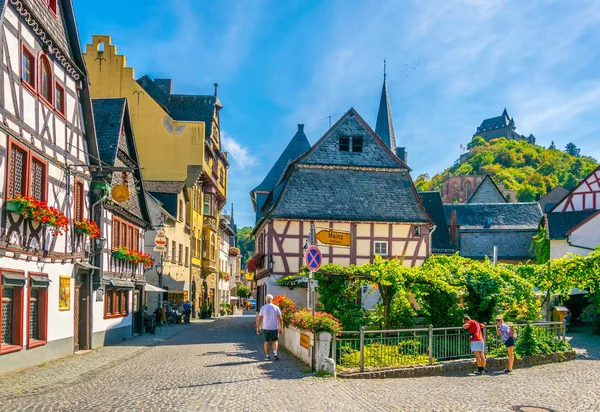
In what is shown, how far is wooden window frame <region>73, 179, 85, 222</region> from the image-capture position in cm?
1739

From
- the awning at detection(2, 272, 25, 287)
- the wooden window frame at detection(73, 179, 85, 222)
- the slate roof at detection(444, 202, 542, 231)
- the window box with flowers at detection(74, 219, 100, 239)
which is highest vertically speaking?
the slate roof at detection(444, 202, 542, 231)

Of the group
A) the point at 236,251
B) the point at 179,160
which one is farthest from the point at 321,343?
the point at 236,251

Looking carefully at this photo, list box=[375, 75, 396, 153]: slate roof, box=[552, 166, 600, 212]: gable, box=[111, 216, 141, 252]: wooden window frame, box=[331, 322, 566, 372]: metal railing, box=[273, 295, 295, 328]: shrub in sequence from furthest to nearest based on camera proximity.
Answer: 1. box=[375, 75, 396, 153]: slate roof
2. box=[552, 166, 600, 212]: gable
3. box=[111, 216, 141, 252]: wooden window frame
4. box=[273, 295, 295, 328]: shrub
5. box=[331, 322, 566, 372]: metal railing

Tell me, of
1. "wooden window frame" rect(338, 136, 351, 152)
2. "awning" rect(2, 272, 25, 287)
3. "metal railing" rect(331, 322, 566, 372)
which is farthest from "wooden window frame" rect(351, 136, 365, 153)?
"awning" rect(2, 272, 25, 287)

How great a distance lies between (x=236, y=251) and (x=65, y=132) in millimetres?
53056

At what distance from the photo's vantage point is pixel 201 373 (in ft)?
44.2

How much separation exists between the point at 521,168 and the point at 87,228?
5372 inches

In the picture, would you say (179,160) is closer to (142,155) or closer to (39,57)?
(142,155)

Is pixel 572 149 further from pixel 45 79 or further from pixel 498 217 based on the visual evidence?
pixel 45 79

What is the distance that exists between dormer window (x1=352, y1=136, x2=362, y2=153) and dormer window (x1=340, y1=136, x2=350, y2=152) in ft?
0.87

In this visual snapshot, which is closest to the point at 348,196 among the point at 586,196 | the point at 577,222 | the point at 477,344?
the point at 577,222

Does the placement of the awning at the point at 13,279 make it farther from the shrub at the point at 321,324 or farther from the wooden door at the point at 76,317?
the shrub at the point at 321,324

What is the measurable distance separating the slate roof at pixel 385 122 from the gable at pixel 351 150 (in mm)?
22737

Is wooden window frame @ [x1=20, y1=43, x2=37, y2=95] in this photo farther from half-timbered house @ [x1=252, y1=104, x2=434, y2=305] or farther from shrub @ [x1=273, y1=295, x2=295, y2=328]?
half-timbered house @ [x1=252, y1=104, x2=434, y2=305]
